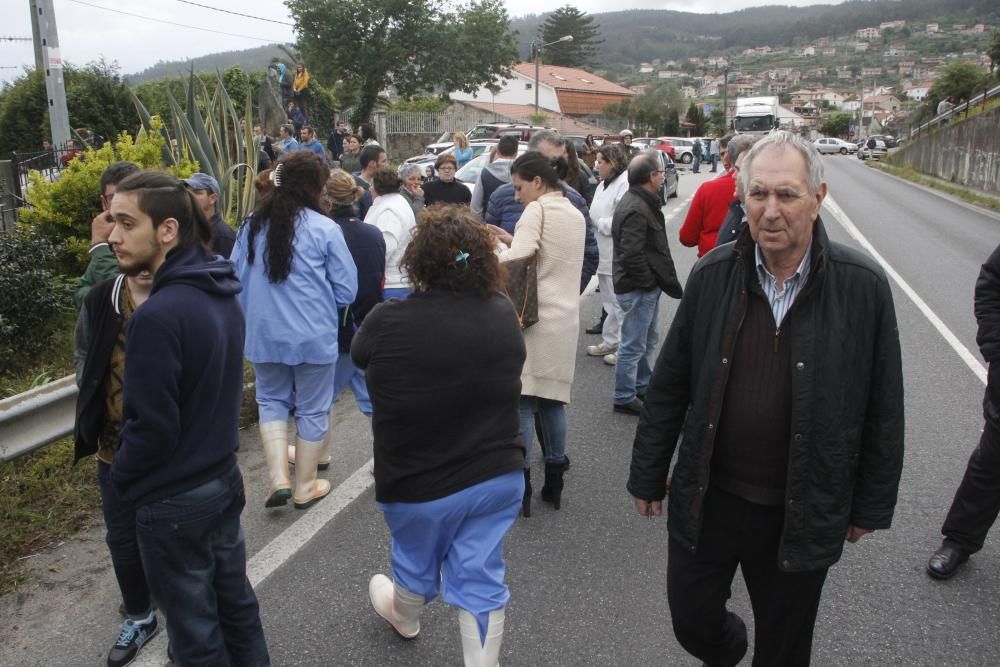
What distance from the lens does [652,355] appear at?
6.28m

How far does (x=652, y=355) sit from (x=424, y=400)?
3.99 m

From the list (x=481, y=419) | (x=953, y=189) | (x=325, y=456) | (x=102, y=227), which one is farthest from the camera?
(x=953, y=189)

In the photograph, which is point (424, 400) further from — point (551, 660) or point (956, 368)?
point (956, 368)

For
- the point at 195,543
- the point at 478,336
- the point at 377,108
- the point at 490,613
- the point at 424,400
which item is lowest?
the point at 490,613

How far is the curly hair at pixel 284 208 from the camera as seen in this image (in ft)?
13.6

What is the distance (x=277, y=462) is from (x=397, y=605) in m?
1.63

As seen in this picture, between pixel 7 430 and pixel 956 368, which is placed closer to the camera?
pixel 7 430

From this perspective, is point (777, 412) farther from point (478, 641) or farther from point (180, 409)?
point (180, 409)

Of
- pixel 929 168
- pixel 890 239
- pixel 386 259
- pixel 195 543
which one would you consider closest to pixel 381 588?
pixel 195 543

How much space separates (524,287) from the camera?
4.11 metres

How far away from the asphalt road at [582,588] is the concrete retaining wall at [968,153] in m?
22.9

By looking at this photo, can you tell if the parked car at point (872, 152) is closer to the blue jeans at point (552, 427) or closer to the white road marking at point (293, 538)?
the blue jeans at point (552, 427)

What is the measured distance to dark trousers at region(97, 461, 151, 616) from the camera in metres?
2.96

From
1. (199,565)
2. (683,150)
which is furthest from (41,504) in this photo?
(683,150)
